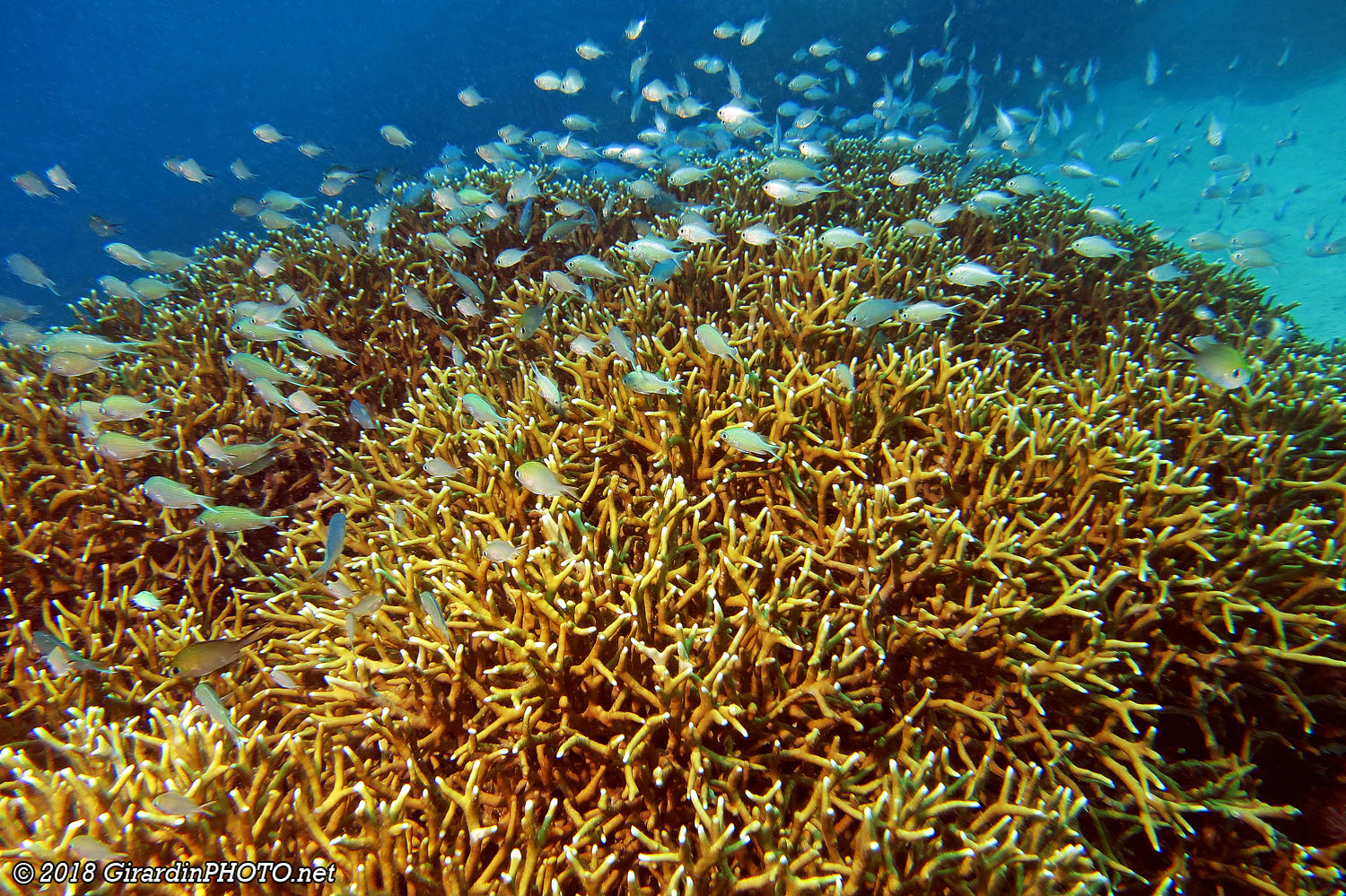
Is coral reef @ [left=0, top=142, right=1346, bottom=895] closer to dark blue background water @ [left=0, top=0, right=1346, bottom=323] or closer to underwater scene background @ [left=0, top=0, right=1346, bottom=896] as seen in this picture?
underwater scene background @ [left=0, top=0, right=1346, bottom=896]

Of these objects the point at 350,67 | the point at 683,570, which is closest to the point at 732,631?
the point at 683,570

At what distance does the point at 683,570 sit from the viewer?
2.63 m

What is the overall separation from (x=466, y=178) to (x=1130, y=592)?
907 cm

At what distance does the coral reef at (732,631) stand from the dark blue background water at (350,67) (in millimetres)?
18599

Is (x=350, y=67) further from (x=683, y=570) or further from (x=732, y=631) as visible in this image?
(x=732, y=631)

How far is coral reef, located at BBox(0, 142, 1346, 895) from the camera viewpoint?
2.03m

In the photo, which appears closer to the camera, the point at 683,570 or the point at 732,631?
the point at 732,631

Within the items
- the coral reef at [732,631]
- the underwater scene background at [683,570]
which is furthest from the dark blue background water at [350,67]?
the coral reef at [732,631]

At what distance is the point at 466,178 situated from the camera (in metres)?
8.23

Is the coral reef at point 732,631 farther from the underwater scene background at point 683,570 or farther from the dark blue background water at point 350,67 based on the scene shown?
the dark blue background water at point 350,67

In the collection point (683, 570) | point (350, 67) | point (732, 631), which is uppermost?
point (350, 67)

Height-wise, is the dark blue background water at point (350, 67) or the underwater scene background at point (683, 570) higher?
the dark blue background water at point (350, 67)

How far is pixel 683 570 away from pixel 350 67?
6146 centimetres

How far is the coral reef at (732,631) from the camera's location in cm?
203
